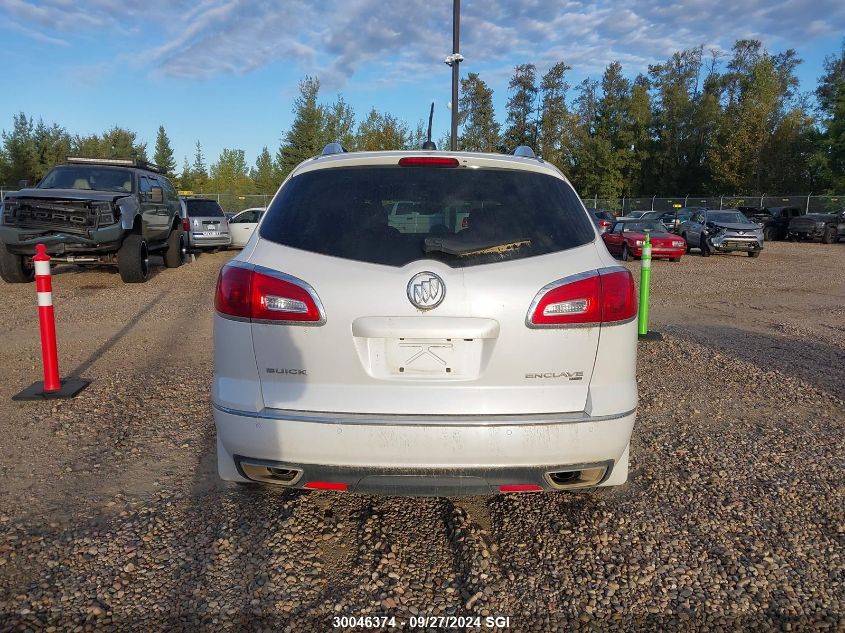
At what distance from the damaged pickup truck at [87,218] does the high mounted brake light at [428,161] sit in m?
10.1

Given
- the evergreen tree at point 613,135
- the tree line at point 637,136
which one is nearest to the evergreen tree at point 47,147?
the tree line at point 637,136

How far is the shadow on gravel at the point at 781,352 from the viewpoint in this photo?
→ 20.1ft

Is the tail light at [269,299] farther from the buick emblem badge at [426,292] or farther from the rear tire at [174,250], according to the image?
the rear tire at [174,250]

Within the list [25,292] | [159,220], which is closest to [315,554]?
[25,292]

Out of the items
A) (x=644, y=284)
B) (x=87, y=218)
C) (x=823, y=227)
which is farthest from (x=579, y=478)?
(x=823, y=227)

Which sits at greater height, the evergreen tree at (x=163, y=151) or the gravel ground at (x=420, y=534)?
the evergreen tree at (x=163, y=151)

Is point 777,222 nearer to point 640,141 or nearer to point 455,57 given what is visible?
point 455,57

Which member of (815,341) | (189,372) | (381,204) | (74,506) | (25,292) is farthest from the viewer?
(25,292)

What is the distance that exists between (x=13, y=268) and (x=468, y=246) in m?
11.9

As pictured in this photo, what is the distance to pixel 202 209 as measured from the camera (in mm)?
21594

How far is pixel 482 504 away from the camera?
354cm

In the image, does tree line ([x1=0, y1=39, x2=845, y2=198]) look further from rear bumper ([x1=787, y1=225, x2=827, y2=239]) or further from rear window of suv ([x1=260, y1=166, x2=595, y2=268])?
rear window of suv ([x1=260, y1=166, x2=595, y2=268])

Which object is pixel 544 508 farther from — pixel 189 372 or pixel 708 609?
pixel 189 372

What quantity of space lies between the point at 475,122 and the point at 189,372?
155 ft
